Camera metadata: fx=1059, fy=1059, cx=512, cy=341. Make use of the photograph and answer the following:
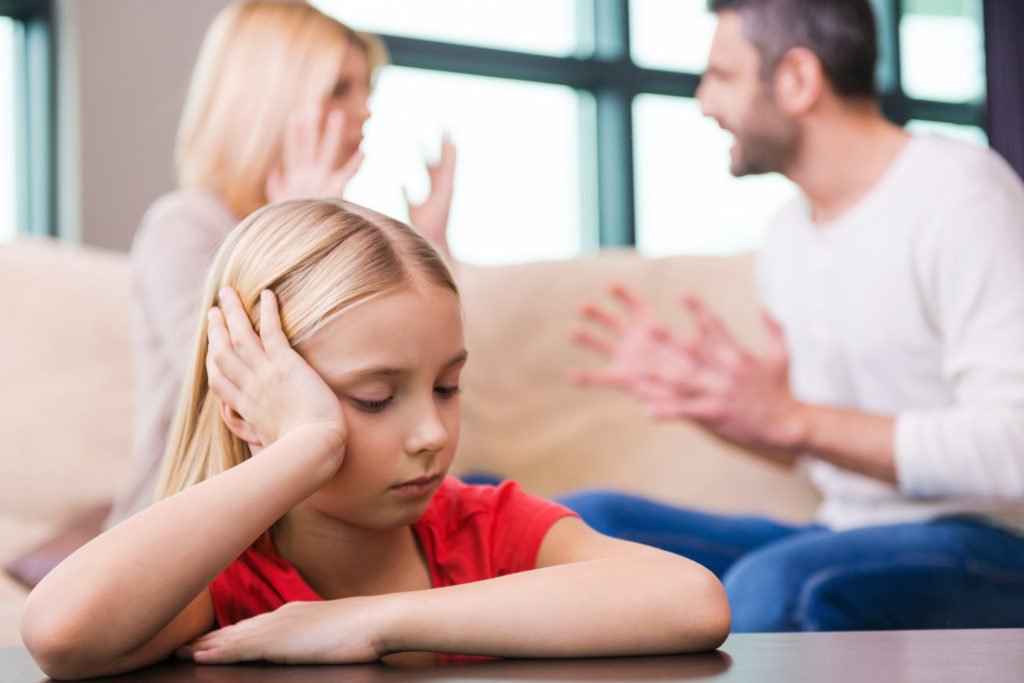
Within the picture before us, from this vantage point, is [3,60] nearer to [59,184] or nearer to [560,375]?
[59,184]

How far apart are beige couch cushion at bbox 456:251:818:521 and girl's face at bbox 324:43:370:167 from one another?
0.48 metres

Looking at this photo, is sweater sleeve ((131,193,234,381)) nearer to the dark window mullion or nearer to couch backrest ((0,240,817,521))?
couch backrest ((0,240,817,521))

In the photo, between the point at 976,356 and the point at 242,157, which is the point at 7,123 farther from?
the point at 976,356

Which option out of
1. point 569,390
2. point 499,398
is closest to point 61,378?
point 499,398

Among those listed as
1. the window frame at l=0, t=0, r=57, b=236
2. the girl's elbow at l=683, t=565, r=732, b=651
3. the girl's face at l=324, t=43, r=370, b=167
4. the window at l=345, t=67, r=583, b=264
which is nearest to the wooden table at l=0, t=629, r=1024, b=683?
the girl's elbow at l=683, t=565, r=732, b=651

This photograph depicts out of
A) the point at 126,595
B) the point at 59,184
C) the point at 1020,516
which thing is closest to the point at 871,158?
the point at 1020,516

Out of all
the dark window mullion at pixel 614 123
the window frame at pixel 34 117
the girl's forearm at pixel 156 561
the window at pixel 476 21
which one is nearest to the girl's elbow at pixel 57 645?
the girl's forearm at pixel 156 561

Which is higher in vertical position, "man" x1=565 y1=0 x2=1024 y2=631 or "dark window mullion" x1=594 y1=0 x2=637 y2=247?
"dark window mullion" x1=594 y1=0 x2=637 y2=247

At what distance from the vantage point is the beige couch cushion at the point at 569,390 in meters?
1.85

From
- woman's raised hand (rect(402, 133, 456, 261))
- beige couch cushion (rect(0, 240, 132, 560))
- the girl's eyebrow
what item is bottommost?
beige couch cushion (rect(0, 240, 132, 560))

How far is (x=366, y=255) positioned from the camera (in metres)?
0.72

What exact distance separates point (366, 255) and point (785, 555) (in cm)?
A: 57

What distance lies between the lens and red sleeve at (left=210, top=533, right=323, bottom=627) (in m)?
0.69

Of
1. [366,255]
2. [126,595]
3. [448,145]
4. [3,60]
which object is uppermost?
[3,60]
